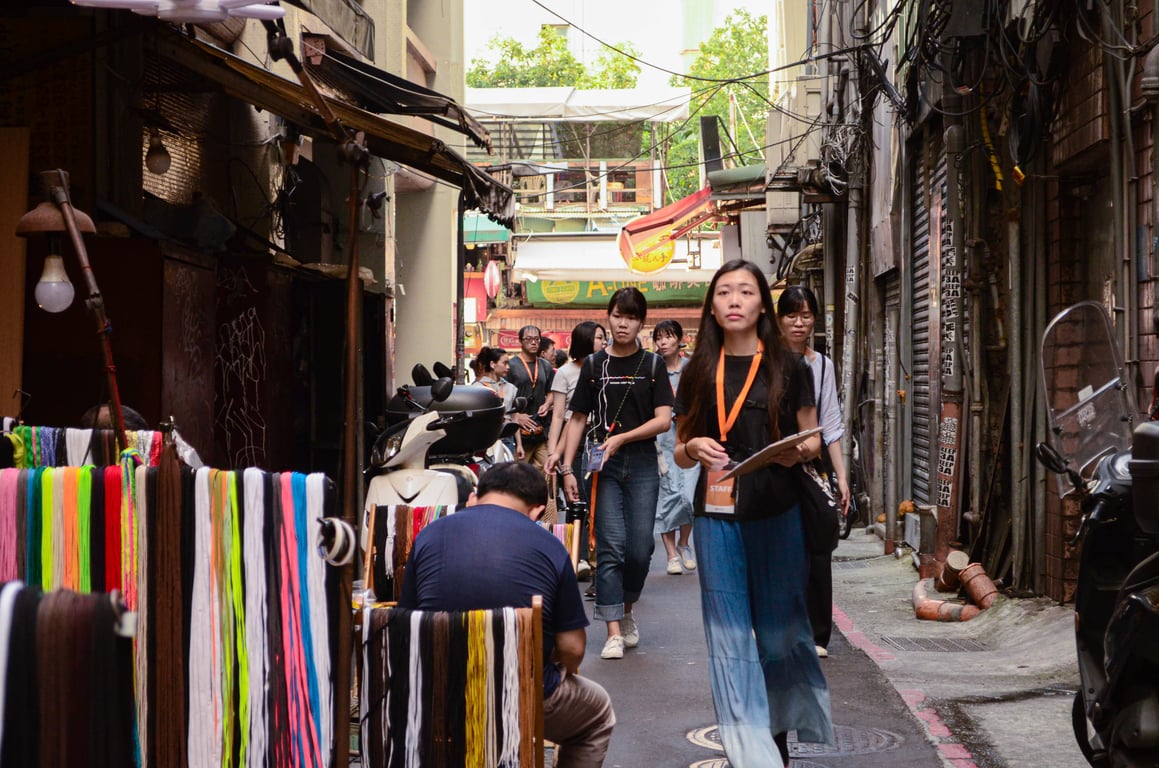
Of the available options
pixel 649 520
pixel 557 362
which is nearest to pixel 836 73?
pixel 557 362

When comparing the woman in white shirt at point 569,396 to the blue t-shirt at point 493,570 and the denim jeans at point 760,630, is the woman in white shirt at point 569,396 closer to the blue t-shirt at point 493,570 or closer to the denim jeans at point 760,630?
the denim jeans at point 760,630

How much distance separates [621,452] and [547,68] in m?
46.9

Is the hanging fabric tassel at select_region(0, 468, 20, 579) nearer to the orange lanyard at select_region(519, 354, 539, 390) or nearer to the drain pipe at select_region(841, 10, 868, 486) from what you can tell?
the orange lanyard at select_region(519, 354, 539, 390)

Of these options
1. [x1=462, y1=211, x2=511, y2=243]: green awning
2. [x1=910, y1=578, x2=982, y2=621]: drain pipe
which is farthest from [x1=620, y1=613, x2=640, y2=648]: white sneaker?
[x1=462, y1=211, x2=511, y2=243]: green awning

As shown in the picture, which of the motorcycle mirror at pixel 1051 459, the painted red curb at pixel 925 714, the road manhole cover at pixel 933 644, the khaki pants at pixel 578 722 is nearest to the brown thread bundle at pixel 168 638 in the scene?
the khaki pants at pixel 578 722

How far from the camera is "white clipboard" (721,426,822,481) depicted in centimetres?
455

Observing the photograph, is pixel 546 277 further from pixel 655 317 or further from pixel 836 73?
pixel 836 73

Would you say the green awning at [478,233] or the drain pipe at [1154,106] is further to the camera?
the green awning at [478,233]

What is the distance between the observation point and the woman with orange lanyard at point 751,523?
482 cm

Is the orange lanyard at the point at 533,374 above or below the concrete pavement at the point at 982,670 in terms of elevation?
above

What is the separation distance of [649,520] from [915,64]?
5015 millimetres

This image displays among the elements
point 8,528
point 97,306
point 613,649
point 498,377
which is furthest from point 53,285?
point 498,377

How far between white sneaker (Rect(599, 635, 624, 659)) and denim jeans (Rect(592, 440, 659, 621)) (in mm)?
119

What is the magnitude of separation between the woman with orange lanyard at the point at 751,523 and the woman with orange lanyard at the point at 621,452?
8.41 ft
